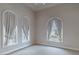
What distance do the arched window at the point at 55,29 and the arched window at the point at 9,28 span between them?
56 centimetres

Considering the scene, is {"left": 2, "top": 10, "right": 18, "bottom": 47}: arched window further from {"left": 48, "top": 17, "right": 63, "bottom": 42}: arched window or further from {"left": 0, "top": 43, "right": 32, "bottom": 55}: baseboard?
{"left": 48, "top": 17, "right": 63, "bottom": 42}: arched window

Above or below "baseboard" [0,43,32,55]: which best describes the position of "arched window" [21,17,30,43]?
above

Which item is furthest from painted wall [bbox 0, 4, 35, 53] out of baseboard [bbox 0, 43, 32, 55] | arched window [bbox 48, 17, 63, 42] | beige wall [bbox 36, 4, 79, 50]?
arched window [bbox 48, 17, 63, 42]

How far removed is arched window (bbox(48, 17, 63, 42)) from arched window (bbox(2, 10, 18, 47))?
0.56m

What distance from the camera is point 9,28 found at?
5.22 ft

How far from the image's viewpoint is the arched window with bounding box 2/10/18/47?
155cm

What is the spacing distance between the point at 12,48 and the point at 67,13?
3.37ft

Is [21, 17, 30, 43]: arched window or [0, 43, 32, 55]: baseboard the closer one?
[0, 43, 32, 55]: baseboard

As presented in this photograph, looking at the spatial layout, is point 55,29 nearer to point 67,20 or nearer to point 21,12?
point 67,20

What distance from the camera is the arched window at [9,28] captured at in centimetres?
155

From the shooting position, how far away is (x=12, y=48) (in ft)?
5.29

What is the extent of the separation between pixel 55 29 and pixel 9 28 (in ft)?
2.42
